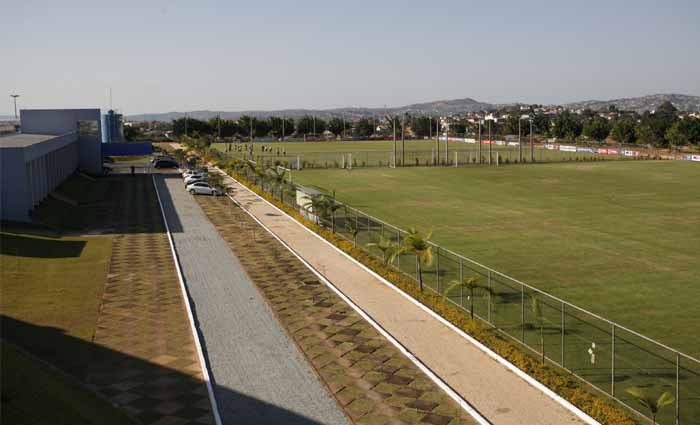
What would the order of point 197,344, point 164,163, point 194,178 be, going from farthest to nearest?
point 164,163
point 194,178
point 197,344

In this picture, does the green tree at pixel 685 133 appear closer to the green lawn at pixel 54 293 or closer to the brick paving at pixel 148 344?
the brick paving at pixel 148 344

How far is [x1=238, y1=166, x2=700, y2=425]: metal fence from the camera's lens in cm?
1518

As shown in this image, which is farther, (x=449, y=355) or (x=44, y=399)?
(x=449, y=355)

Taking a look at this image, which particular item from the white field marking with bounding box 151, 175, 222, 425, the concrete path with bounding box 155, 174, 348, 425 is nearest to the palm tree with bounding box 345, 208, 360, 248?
the concrete path with bounding box 155, 174, 348, 425

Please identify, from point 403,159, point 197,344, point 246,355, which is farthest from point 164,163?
point 246,355

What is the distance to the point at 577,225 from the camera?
37.4 m

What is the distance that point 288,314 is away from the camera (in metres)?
21.1

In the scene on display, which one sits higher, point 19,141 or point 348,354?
point 19,141

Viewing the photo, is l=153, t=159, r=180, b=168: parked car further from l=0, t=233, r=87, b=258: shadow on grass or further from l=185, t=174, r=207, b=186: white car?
l=0, t=233, r=87, b=258: shadow on grass

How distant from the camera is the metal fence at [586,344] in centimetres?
1518

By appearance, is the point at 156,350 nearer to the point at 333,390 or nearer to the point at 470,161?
the point at 333,390

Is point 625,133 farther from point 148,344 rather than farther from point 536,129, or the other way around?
point 148,344

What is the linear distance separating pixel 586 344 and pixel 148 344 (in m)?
11.2

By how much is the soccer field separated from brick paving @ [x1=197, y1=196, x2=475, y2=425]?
718 cm
